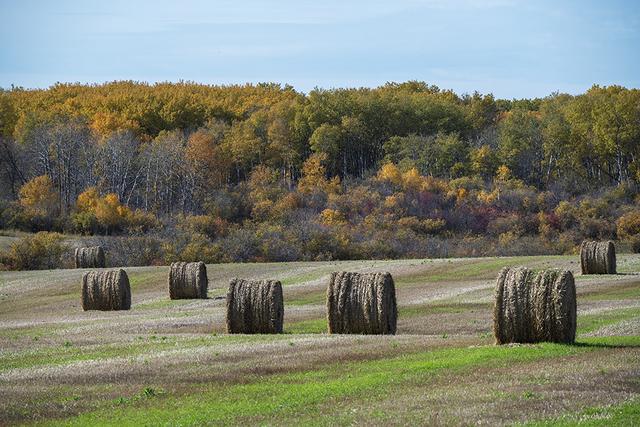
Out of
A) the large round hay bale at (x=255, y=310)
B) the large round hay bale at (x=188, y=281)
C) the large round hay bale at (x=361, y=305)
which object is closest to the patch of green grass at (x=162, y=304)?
the large round hay bale at (x=188, y=281)

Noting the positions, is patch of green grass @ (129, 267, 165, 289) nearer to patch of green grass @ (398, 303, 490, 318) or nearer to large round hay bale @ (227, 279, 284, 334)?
patch of green grass @ (398, 303, 490, 318)

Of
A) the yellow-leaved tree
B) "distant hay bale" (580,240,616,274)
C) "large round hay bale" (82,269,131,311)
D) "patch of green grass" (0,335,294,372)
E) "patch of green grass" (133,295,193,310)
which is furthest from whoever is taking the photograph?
the yellow-leaved tree

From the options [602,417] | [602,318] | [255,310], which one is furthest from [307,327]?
[602,417]

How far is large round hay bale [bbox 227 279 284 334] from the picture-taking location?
33188mm

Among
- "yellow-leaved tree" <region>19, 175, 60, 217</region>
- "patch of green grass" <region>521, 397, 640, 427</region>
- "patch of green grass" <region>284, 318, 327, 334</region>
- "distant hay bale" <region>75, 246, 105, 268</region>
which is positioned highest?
"yellow-leaved tree" <region>19, 175, 60, 217</region>

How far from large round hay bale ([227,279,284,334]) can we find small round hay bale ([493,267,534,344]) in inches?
340

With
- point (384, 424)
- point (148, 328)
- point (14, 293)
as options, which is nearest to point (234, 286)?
point (148, 328)

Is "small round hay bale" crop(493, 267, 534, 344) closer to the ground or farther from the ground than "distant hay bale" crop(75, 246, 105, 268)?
closer to the ground

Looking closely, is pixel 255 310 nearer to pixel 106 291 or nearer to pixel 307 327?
pixel 307 327

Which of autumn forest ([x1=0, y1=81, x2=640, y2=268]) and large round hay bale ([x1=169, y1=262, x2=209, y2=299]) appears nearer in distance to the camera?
large round hay bale ([x1=169, y1=262, x2=209, y2=299])

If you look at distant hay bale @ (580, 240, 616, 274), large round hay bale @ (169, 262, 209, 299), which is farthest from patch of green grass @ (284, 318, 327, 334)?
distant hay bale @ (580, 240, 616, 274)

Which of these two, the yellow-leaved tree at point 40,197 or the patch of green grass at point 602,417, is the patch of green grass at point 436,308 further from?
the yellow-leaved tree at point 40,197

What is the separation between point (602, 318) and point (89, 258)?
4102cm

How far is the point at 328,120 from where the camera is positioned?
156 meters
